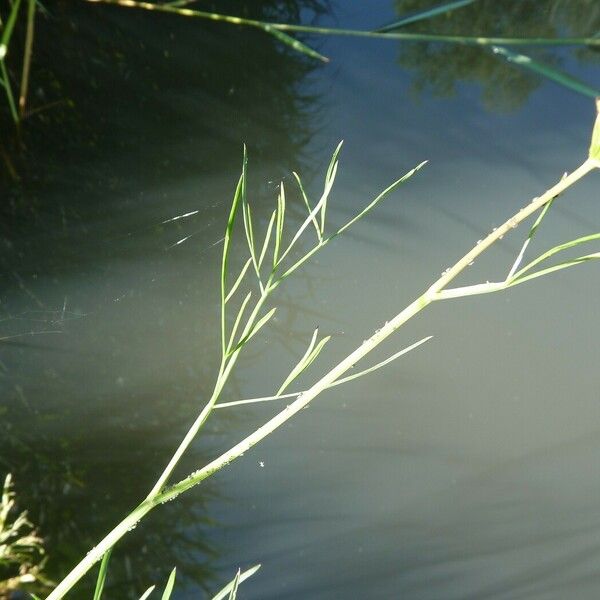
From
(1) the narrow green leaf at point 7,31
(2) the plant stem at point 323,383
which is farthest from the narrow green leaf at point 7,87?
(2) the plant stem at point 323,383

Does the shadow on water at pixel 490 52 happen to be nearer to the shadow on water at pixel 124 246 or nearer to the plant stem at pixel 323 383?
the shadow on water at pixel 124 246

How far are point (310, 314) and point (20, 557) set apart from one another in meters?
0.45

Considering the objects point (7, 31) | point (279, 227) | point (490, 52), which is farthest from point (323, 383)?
point (490, 52)

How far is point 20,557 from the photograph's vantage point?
85cm

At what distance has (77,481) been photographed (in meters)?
0.94

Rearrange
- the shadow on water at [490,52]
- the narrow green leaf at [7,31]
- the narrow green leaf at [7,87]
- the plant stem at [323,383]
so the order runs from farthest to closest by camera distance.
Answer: the shadow on water at [490,52] < the narrow green leaf at [7,87] < the narrow green leaf at [7,31] < the plant stem at [323,383]

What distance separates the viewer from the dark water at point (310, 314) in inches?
35.9

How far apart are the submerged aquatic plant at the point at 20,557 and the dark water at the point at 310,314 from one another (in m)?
0.02

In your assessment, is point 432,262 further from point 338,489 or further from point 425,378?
point 338,489

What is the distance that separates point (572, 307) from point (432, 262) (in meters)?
0.20

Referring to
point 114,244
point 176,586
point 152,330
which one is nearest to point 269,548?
point 176,586

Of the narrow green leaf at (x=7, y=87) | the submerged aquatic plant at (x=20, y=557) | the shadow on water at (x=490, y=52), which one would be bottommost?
the submerged aquatic plant at (x=20, y=557)

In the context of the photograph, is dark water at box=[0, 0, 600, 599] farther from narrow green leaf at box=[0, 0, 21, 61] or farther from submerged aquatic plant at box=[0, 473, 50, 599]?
narrow green leaf at box=[0, 0, 21, 61]

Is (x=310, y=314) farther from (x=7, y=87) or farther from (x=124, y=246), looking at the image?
(x=7, y=87)
